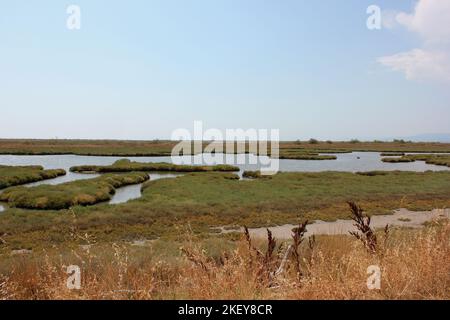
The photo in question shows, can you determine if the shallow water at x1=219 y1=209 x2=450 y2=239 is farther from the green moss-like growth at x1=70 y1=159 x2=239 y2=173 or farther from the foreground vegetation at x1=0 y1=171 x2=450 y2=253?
the green moss-like growth at x1=70 y1=159 x2=239 y2=173

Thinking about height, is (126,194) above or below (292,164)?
below

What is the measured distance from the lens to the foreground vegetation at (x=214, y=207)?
55.7 ft

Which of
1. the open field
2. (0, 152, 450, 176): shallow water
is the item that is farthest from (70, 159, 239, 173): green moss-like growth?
the open field

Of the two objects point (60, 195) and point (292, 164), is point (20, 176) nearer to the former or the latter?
point (60, 195)

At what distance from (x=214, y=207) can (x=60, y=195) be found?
11744 millimetres

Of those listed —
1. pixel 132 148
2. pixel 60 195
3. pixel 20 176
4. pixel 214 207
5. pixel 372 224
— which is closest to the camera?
pixel 372 224

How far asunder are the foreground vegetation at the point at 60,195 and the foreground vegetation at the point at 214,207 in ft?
4.29

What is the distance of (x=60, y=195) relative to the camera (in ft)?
83.3

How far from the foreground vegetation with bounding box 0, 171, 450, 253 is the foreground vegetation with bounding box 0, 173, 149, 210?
1307 millimetres

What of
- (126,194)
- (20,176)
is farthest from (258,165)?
(20,176)

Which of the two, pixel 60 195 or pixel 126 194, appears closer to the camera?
pixel 60 195

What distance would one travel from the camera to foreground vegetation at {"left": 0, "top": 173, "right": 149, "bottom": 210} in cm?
2396

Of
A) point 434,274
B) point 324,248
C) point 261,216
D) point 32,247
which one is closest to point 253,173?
point 261,216

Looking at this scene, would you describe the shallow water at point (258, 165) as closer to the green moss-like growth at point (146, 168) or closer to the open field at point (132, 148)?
the green moss-like growth at point (146, 168)
